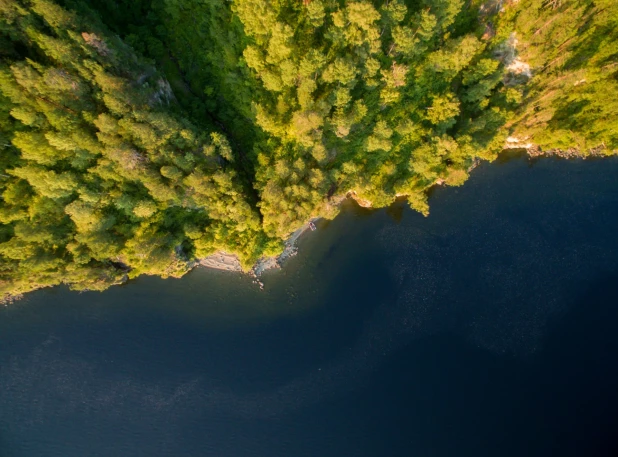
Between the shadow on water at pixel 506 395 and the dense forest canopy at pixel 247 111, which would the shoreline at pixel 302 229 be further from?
the shadow on water at pixel 506 395

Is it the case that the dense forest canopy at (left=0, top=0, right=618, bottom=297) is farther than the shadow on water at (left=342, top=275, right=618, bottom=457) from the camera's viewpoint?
No

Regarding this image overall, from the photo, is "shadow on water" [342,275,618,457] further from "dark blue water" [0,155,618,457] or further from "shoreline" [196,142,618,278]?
"shoreline" [196,142,618,278]

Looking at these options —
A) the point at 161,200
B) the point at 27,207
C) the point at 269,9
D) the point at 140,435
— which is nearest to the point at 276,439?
the point at 140,435

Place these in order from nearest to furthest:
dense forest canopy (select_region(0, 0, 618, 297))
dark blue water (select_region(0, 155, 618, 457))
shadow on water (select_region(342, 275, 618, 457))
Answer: dense forest canopy (select_region(0, 0, 618, 297)) < dark blue water (select_region(0, 155, 618, 457)) < shadow on water (select_region(342, 275, 618, 457))

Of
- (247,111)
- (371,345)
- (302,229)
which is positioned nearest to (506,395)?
(371,345)

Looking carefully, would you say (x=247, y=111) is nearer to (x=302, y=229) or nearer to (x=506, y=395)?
(x=302, y=229)

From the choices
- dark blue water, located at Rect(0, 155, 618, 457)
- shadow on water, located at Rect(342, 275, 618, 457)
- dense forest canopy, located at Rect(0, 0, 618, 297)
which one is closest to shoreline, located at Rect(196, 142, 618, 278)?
dark blue water, located at Rect(0, 155, 618, 457)
